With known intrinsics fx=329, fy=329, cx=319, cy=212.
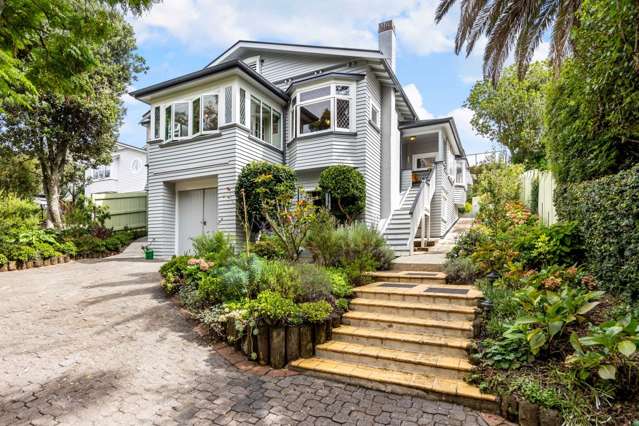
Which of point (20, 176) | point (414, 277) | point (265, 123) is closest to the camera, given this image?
point (414, 277)

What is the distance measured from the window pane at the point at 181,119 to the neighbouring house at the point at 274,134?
1.4 inches

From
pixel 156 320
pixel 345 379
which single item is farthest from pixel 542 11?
pixel 156 320

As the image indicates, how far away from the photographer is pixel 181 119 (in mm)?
11977

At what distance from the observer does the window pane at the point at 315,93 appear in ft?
37.8

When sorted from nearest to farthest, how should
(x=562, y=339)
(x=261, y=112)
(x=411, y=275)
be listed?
(x=562, y=339) < (x=411, y=275) < (x=261, y=112)

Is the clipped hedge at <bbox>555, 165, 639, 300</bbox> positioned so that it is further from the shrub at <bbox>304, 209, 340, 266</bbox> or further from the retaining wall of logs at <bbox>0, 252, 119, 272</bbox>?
A: the retaining wall of logs at <bbox>0, 252, 119, 272</bbox>

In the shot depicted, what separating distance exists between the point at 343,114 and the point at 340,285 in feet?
24.1

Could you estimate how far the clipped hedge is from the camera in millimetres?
3658

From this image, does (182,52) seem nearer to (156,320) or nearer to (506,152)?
(156,320)

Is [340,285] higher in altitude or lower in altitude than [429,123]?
lower

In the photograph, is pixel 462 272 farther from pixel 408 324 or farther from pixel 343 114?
pixel 343 114

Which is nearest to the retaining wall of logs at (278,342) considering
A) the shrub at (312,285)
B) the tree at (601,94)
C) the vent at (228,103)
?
the shrub at (312,285)

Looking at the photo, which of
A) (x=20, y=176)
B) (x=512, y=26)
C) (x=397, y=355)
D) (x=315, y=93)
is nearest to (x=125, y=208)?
(x=20, y=176)

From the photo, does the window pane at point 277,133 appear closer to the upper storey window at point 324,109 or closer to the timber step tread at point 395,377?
the upper storey window at point 324,109
